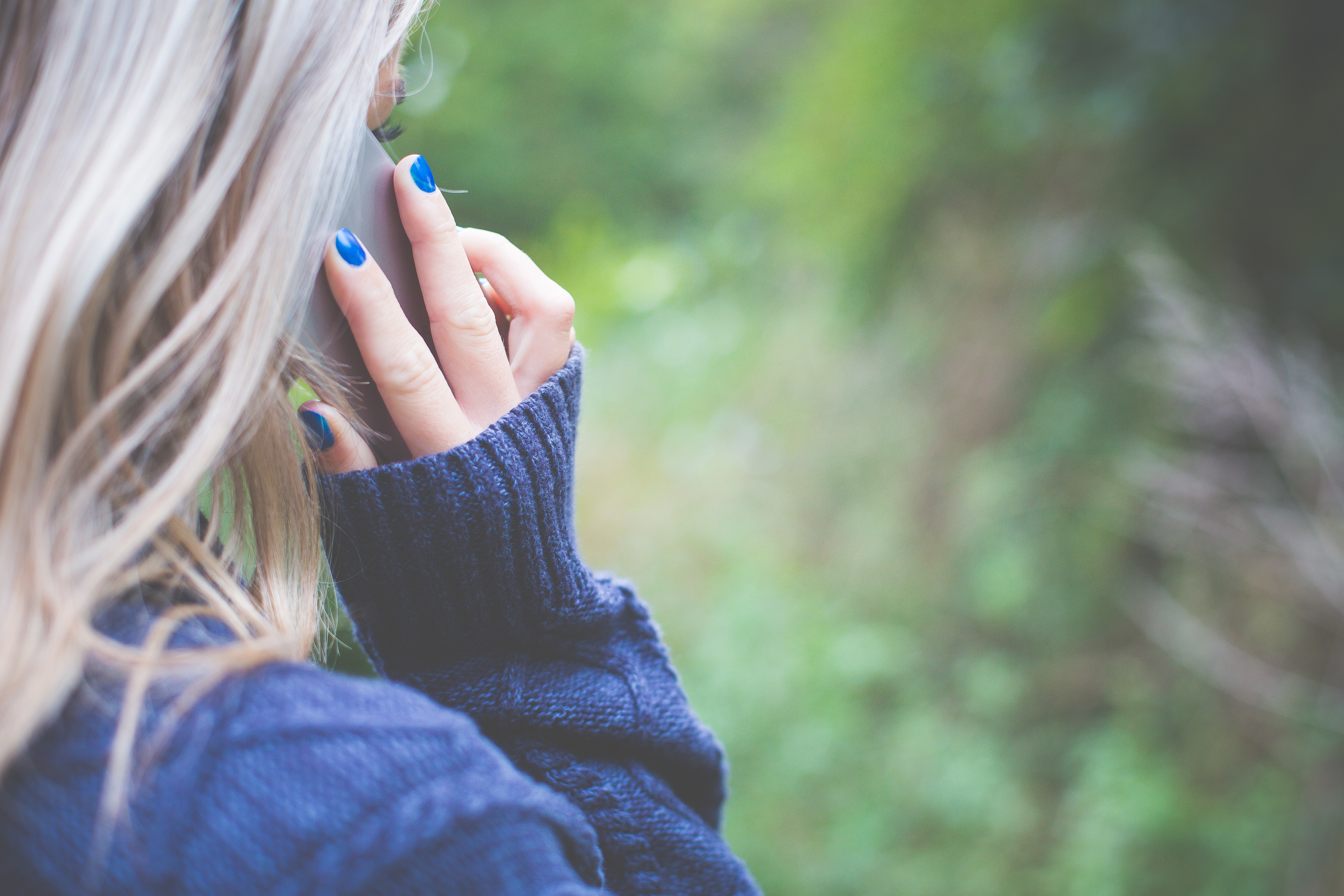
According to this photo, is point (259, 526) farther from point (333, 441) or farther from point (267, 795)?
point (267, 795)

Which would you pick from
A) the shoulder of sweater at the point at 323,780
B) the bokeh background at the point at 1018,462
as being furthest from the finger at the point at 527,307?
the bokeh background at the point at 1018,462

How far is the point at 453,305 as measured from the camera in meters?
0.89

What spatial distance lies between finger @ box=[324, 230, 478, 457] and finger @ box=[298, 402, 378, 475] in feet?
0.15

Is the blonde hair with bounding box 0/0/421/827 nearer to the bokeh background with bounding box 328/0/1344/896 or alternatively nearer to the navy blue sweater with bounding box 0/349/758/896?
the navy blue sweater with bounding box 0/349/758/896

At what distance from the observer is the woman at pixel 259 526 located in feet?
1.66

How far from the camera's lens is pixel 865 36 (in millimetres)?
3561

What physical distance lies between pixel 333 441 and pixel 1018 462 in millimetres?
2924

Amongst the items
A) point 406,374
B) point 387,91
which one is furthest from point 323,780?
point 387,91

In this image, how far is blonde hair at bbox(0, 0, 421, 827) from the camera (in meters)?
0.54

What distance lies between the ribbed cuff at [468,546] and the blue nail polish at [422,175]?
0.79 ft

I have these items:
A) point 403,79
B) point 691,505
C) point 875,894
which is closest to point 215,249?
point 403,79

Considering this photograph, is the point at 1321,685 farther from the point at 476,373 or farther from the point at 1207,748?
the point at 476,373

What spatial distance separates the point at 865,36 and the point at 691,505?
218cm

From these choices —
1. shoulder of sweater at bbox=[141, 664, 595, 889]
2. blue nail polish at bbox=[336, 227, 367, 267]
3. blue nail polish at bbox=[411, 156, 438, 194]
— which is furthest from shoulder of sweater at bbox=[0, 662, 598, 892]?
blue nail polish at bbox=[411, 156, 438, 194]
